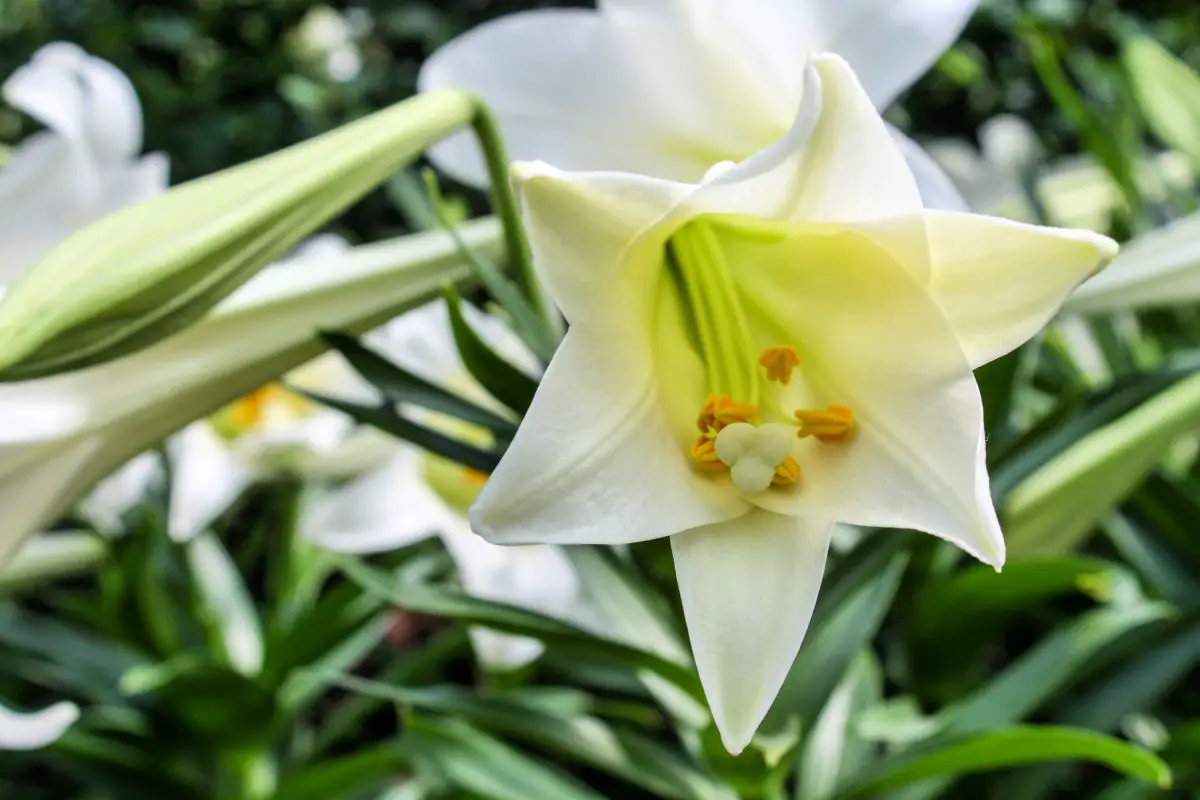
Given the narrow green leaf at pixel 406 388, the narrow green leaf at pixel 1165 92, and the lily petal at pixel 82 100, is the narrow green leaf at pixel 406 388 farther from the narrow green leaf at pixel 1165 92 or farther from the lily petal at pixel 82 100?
the narrow green leaf at pixel 1165 92

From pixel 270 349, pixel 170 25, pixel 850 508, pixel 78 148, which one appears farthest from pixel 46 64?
pixel 170 25


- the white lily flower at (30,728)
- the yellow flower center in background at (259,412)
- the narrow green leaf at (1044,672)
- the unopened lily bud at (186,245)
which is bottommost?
the yellow flower center in background at (259,412)

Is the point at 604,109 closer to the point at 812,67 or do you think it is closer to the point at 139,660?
the point at 812,67

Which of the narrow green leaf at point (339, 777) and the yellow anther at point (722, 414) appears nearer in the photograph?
the yellow anther at point (722, 414)

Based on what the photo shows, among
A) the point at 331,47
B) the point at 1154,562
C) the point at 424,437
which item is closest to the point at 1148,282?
the point at 1154,562

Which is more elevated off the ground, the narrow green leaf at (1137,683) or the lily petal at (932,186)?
the lily petal at (932,186)

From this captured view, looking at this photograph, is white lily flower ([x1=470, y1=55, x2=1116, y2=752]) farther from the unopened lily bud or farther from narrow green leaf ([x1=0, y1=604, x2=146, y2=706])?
narrow green leaf ([x1=0, y1=604, x2=146, y2=706])

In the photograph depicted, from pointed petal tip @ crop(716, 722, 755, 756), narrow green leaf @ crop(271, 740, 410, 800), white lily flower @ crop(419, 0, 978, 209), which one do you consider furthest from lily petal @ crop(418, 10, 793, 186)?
narrow green leaf @ crop(271, 740, 410, 800)

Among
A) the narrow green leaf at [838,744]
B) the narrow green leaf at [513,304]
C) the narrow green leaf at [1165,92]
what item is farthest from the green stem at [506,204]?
the narrow green leaf at [1165,92]
